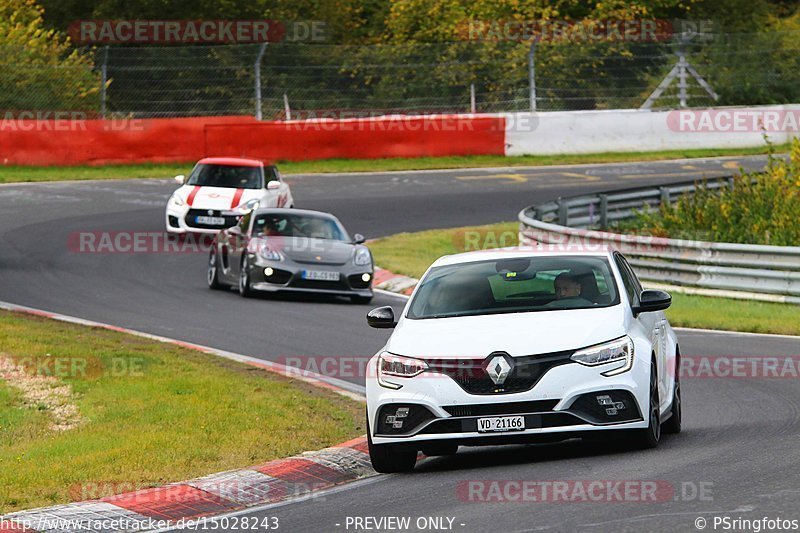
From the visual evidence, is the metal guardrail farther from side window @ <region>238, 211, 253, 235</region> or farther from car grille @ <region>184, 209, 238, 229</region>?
car grille @ <region>184, 209, 238, 229</region>

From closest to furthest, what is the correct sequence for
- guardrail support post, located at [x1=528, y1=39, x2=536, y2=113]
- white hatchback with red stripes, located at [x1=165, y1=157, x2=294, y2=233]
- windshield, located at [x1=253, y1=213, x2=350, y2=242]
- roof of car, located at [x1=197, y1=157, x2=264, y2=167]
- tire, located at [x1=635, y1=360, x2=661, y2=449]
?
1. tire, located at [x1=635, y1=360, x2=661, y2=449]
2. windshield, located at [x1=253, y1=213, x2=350, y2=242]
3. white hatchback with red stripes, located at [x1=165, y1=157, x2=294, y2=233]
4. roof of car, located at [x1=197, y1=157, x2=264, y2=167]
5. guardrail support post, located at [x1=528, y1=39, x2=536, y2=113]

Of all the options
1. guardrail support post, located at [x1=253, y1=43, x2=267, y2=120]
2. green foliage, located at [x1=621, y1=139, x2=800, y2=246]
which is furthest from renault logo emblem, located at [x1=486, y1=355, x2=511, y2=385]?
guardrail support post, located at [x1=253, y1=43, x2=267, y2=120]

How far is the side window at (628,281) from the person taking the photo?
1061cm

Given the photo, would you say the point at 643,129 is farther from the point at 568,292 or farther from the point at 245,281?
the point at 568,292

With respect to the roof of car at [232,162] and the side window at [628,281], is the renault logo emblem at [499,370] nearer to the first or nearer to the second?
the side window at [628,281]

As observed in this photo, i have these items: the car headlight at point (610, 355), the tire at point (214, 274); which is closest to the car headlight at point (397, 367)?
the car headlight at point (610, 355)

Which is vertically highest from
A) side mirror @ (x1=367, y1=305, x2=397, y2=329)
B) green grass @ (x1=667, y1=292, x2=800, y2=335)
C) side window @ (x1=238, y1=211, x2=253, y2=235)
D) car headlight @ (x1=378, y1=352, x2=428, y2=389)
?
side mirror @ (x1=367, y1=305, x2=397, y2=329)

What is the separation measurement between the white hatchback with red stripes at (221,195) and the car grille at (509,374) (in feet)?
56.9

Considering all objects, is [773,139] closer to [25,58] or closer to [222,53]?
[222,53]

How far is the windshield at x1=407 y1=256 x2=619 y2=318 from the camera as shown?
1030 centimetres

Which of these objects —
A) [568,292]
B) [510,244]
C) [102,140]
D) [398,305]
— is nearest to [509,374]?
[568,292]

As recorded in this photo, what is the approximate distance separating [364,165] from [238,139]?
3.34 metres

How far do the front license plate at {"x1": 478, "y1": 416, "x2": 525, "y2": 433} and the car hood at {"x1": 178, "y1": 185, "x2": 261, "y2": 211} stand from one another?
17.7 meters

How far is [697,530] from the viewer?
7.23m
